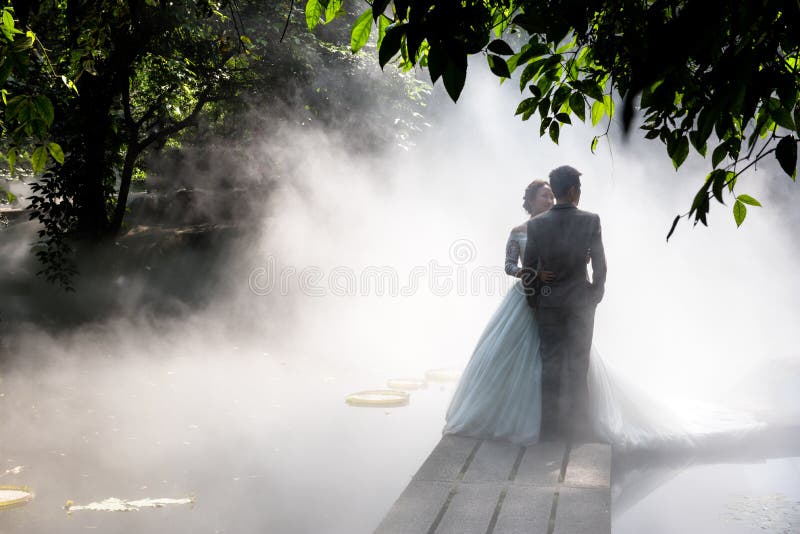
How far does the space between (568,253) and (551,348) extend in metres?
0.61

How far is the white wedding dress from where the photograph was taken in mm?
4895

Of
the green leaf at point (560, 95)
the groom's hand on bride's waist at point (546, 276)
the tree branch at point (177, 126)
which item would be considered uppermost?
the tree branch at point (177, 126)

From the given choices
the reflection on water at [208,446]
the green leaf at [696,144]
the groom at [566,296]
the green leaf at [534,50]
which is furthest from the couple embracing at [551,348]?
the green leaf at [696,144]

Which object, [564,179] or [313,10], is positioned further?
[564,179]

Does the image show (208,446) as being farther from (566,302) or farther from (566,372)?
(566,302)

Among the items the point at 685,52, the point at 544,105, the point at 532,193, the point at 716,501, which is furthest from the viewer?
the point at 532,193

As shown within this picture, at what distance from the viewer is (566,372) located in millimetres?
4957

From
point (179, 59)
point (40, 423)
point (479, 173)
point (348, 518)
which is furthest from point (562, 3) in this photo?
point (479, 173)

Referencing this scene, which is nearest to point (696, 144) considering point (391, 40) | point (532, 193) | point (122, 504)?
point (391, 40)

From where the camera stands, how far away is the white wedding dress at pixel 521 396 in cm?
489

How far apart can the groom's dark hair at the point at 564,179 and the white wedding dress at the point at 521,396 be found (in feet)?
1.66

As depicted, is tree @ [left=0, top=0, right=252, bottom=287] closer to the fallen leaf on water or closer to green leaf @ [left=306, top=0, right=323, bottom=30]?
the fallen leaf on water

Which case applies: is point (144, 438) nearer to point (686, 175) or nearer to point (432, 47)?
point (432, 47)

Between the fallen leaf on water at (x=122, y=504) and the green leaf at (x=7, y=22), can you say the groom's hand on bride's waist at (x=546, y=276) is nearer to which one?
the fallen leaf on water at (x=122, y=504)
